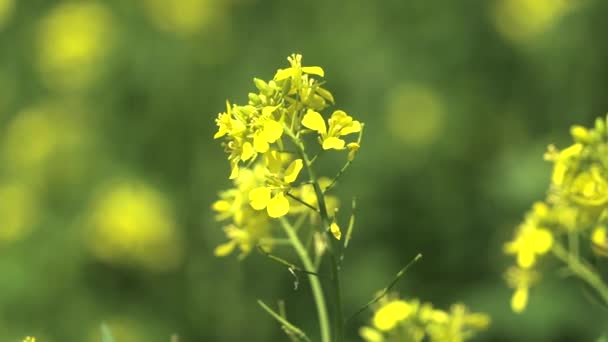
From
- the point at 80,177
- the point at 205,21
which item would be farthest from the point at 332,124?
the point at 205,21

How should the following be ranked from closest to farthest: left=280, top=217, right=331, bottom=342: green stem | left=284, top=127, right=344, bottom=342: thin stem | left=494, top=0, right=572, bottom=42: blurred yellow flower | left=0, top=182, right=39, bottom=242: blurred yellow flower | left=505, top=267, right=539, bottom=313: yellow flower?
left=284, top=127, right=344, bottom=342: thin stem, left=280, top=217, right=331, bottom=342: green stem, left=505, top=267, right=539, bottom=313: yellow flower, left=0, top=182, right=39, bottom=242: blurred yellow flower, left=494, top=0, right=572, bottom=42: blurred yellow flower

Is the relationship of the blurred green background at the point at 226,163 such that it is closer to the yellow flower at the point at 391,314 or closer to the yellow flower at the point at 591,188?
the yellow flower at the point at 591,188

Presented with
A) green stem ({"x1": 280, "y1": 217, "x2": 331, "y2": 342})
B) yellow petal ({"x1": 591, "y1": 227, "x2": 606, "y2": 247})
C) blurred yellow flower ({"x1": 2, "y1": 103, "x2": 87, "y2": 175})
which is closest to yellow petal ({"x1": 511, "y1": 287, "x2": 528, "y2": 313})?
yellow petal ({"x1": 591, "y1": 227, "x2": 606, "y2": 247})

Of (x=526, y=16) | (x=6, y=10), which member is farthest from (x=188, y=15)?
(x=526, y=16)

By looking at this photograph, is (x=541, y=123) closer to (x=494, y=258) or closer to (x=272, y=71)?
(x=494, y=258)

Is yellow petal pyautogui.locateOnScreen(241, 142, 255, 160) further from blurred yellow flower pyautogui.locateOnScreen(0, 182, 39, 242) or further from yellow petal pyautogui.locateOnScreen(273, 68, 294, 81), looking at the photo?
blurred yellow flower pyautogui.locateOnScreen(0, 182, 39, 242)

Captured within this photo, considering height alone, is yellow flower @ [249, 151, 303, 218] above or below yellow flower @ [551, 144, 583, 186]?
below
